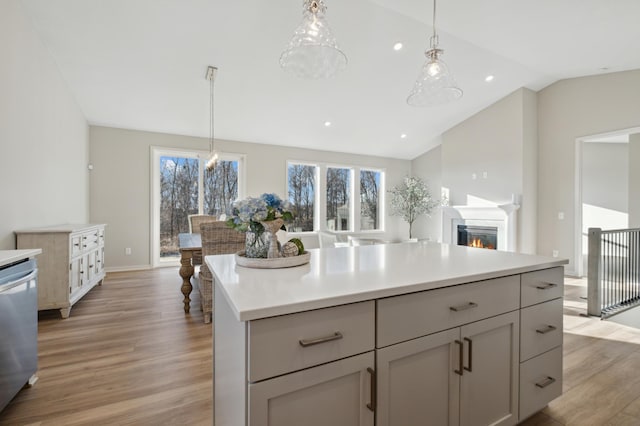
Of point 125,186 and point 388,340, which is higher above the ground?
point 125,186

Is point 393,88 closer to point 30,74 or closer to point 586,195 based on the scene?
point 30,74

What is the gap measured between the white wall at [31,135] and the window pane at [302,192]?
4014 millimetres

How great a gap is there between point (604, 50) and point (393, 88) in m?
2.86

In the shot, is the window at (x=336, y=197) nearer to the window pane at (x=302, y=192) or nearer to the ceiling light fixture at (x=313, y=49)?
the window pane at (x=302, y=192)

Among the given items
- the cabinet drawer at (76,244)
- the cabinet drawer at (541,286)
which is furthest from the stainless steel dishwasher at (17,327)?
the cabinet drawer at (541,286)

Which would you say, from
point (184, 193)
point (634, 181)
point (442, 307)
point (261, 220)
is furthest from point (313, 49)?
point (634, 181)

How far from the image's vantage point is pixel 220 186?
621 centimetres

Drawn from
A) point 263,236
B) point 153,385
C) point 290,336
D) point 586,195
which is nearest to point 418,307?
point 290,336

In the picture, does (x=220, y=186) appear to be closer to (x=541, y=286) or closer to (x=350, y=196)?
(x=350, y=196)

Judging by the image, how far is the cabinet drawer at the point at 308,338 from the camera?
83cm

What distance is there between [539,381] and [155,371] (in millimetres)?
2448

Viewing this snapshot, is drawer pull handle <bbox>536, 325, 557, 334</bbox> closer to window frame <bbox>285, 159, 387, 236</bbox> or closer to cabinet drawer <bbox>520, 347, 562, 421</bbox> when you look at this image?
cabinet drawer <bbox>520, 347, 562, 421</bbox>

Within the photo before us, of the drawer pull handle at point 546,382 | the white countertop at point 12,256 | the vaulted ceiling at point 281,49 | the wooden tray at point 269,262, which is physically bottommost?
the drawer pull handle at point 546,382

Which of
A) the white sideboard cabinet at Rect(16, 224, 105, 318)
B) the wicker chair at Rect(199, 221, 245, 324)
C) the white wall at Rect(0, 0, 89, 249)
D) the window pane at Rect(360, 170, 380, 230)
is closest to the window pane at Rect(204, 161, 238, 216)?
the white wall at Rect(0, 0, 89, 249)
